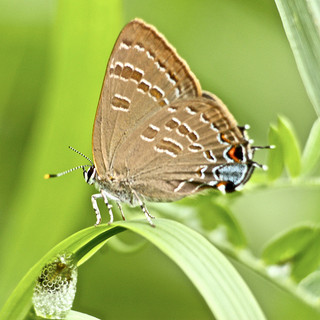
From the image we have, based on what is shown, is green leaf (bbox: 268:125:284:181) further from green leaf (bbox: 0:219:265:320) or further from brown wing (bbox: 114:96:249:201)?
green leaf (bbox: 0:219:265:320)

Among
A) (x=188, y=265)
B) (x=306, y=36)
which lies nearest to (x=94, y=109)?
(x=306, y=36)

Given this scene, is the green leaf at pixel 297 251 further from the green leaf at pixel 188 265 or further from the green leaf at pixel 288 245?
the green leaf at pixel 188 265

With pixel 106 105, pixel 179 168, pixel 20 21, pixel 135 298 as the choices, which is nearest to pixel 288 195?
pixel 135 298

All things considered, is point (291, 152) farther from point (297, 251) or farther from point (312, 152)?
point (297, 251)

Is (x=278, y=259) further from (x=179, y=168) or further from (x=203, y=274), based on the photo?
(x=203, y=274)

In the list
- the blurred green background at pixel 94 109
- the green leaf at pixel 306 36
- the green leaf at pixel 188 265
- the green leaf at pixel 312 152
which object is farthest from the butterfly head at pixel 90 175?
the green leaf at pixel 306 36

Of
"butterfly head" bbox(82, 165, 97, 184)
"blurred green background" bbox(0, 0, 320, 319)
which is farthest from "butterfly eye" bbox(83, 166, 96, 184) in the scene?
"blurred green background" bbox(0, 0, 320, 319)
